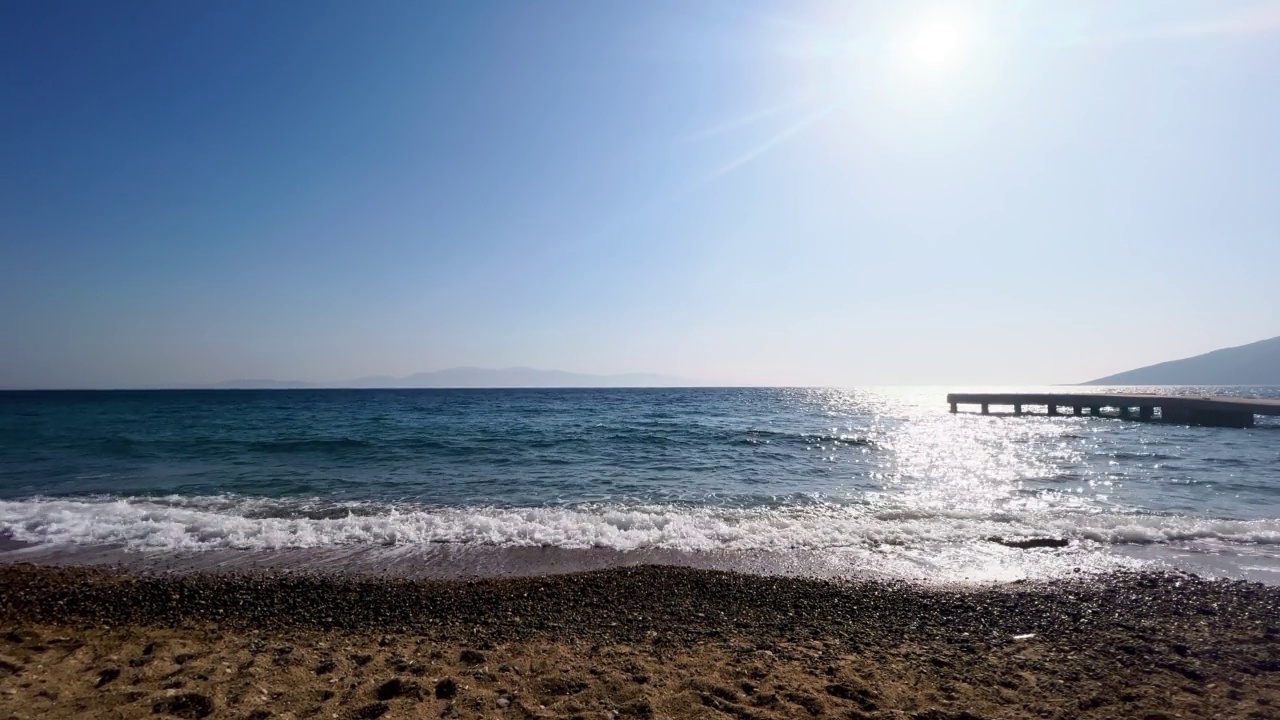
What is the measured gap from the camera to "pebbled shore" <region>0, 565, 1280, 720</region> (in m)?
4.34

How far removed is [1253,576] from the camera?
26.7 feet

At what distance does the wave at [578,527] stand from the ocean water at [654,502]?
6 centimetres

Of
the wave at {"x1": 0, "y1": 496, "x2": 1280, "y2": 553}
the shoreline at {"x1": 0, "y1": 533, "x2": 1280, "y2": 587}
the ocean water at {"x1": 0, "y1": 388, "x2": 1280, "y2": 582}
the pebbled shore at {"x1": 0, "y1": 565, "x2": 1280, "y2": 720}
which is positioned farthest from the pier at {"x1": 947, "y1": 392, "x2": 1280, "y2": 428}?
the pebbled shore at {"x1": 0, "y1": 565, "x2": 1280, "y2": 720}

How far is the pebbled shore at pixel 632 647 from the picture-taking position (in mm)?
4344

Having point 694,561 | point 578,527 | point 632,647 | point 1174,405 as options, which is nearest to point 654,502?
point 578,527

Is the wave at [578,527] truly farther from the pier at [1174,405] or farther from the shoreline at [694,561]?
the pier at [1174,405]

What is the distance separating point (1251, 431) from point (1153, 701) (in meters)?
41.6

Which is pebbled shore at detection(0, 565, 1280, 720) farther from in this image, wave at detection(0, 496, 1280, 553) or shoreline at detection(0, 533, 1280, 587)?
wave at detection(0, 496, 1280, 553)

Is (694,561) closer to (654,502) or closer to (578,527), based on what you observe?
(578,527)

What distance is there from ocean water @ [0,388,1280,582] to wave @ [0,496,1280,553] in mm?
60

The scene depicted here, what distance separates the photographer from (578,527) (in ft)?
35.7

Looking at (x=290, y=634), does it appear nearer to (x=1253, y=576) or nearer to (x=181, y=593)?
(x=181, y=593)

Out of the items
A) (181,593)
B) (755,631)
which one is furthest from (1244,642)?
(181,593)

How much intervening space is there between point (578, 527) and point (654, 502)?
9.69 feet
